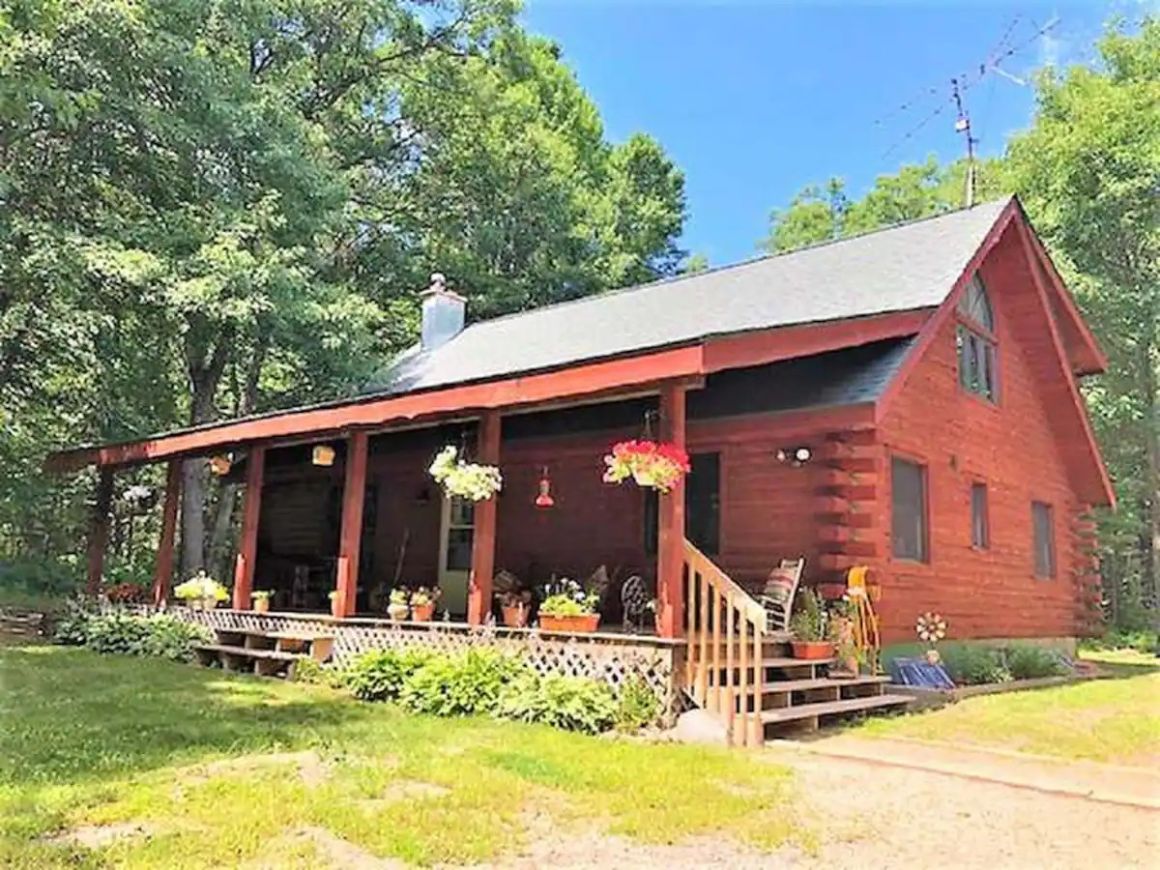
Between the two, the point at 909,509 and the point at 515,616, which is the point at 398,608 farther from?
the point at 909,509

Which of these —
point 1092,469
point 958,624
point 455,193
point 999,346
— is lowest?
point 958,624

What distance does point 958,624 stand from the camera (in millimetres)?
11008

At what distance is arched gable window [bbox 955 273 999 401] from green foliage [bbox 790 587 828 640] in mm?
4284

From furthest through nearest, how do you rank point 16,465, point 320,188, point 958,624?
point 16,465, point 320,188, point 958,624

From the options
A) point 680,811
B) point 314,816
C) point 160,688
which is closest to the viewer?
point 314,816

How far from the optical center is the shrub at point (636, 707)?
6.65 m

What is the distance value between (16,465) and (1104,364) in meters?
19.1

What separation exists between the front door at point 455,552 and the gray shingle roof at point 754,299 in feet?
5.73

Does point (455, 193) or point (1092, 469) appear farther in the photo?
point (455, 193)

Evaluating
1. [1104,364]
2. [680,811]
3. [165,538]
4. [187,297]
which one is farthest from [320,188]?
[680,811]

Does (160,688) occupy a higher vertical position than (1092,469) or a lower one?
lower

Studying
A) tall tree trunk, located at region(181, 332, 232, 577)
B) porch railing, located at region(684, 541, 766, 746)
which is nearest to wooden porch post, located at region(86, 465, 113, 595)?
tall tree trunk, located at region(181, 332, 232, 577)

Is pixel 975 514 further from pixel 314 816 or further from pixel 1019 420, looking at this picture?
pixel 314 816

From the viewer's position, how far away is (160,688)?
26.6 ft
